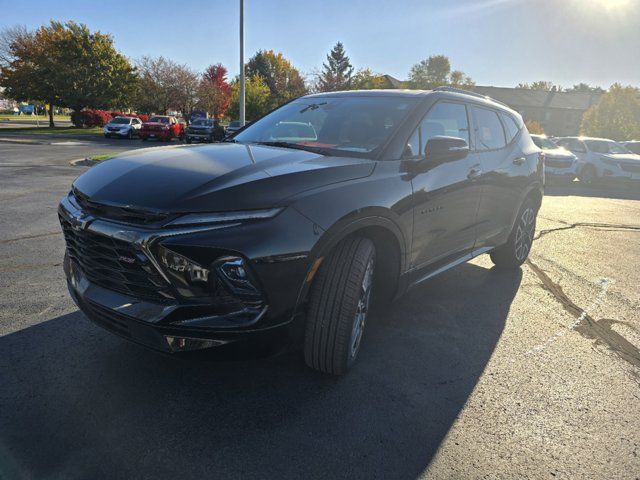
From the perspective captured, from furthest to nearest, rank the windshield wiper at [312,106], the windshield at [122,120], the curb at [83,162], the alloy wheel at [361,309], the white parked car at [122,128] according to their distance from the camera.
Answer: the windshield at [122,120], the white parked car at [122,128], the curb at [83,162], the windshield wiper at [312,106], the alloy wheel at [361,309]

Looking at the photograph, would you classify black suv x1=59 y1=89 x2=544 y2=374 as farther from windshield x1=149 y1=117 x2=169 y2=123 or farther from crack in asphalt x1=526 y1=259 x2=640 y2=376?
windshield x1=149 y1=117 x2=169 y2=123

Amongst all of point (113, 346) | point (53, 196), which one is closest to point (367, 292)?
point (113, 346)

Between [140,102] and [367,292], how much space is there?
5273 centimetres

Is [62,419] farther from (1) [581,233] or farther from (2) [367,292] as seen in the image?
(1) [581,233]

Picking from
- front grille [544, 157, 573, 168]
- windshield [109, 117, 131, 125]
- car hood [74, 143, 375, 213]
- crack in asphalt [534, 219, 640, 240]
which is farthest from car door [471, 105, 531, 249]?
windshield [109, 117, 131, 125]

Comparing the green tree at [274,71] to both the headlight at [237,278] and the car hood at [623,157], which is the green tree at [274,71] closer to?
the car hood at [623,157]

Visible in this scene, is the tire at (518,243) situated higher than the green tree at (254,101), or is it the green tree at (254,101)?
the green tree at (254,101)

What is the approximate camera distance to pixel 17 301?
12.4 ft

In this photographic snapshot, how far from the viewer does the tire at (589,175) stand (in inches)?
678

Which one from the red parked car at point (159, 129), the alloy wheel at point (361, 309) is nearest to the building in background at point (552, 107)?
the red parked car at point (159, 129)

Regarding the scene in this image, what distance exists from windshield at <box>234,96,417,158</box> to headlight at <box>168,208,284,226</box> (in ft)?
3.43

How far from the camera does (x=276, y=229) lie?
Answer: 7.39 ft

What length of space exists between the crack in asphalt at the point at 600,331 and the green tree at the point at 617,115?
3334 cm

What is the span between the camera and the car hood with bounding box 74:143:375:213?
7.41 ft
